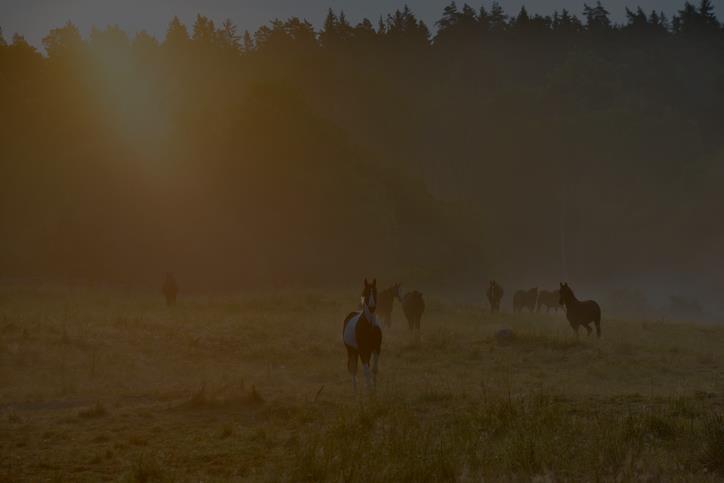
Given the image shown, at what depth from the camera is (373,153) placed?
10319 cm

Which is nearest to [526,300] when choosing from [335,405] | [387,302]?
[387,302]

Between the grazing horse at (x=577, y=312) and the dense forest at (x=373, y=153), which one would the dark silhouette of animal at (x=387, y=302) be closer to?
the grazing horse at (x=577, y=312)

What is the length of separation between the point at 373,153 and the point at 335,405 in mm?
91060

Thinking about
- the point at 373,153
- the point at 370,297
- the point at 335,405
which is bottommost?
the point at 335,405

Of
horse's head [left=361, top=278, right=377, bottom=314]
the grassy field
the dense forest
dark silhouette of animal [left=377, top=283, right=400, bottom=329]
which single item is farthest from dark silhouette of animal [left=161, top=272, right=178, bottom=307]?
horse's head [left=361, top=278, right=377, bottom=314]

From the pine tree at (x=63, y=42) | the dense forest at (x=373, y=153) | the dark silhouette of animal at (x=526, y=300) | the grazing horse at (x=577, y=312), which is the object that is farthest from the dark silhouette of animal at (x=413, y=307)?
the pine tree at (x=63, y=42)

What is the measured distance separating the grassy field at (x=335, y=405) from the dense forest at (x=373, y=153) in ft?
119

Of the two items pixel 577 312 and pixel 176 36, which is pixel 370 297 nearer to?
pixel 577 312

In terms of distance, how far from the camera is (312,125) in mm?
81750

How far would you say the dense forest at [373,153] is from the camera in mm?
65062

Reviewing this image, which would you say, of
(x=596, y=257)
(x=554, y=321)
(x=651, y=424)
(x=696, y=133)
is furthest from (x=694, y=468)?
(x=696, y=133)

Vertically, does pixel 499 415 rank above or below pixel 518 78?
below

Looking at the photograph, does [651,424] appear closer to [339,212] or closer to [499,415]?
[499,415]

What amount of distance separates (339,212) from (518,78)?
86.5 meters
